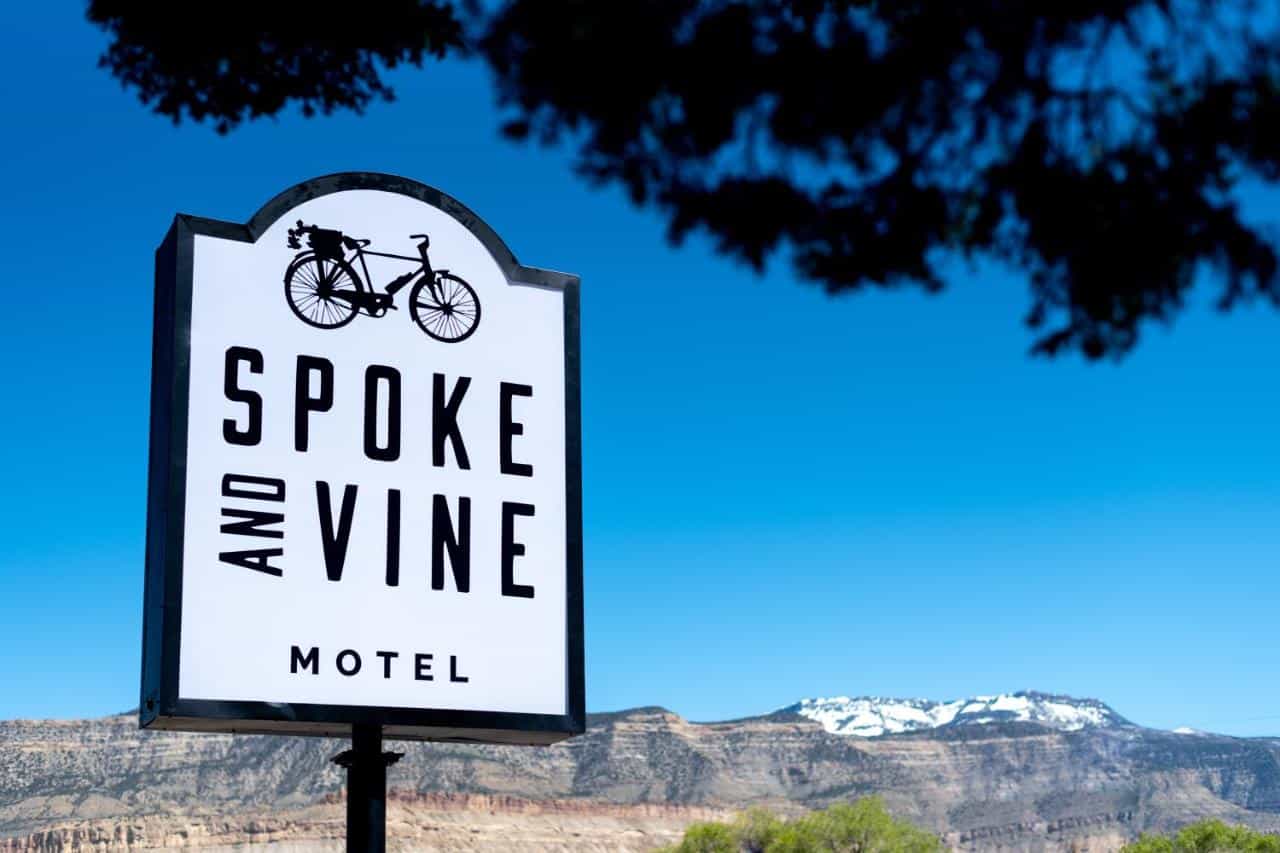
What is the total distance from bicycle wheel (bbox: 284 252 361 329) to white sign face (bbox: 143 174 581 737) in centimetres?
2

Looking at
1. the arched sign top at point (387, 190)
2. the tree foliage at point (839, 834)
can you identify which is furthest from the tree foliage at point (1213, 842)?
the arched sign top at point (387, 190)

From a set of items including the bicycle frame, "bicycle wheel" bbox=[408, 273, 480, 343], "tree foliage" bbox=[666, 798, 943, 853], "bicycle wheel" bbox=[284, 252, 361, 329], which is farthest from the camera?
"tree foliage" bbox=[666, 798, 943, 853]

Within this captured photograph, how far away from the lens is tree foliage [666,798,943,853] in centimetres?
9125

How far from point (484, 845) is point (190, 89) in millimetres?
177929

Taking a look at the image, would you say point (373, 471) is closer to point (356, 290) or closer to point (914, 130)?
point (356, 290)

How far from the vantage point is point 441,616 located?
39.8ft

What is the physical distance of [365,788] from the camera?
11.7 m

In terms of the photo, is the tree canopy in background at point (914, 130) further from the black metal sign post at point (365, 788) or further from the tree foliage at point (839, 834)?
the tree foliage at point (839, 834)

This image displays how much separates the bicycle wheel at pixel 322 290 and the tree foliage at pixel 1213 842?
86.3m

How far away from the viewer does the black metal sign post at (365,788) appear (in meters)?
11.6

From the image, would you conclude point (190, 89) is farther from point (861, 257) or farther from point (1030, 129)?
point (1030, 129)

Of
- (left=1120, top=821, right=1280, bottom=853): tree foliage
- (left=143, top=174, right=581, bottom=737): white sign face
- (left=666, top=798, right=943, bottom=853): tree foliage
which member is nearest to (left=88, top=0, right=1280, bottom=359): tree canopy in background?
(left=143, top=174, right=581, bottom=737): white sign face

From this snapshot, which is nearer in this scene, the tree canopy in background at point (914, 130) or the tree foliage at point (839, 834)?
the tree canopy in background at point (914, 130)

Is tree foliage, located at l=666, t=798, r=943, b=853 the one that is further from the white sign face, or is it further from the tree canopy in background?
the tree canopy in background
